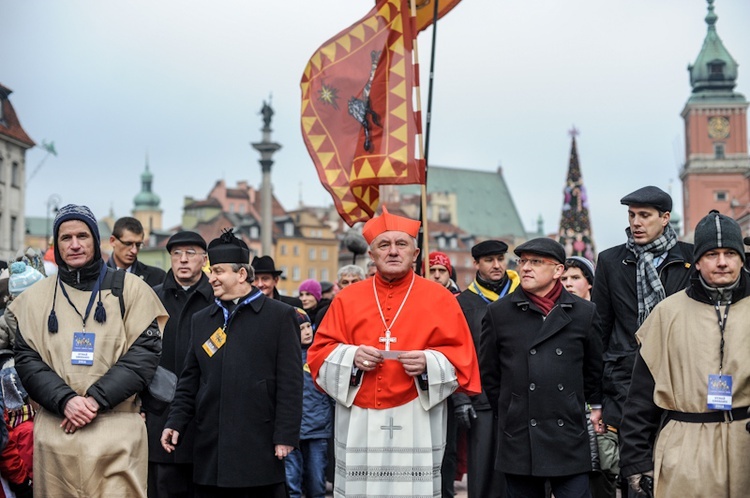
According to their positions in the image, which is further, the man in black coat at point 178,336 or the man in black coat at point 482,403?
the man in black coat at point 482,403

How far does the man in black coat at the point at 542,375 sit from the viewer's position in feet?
22.4

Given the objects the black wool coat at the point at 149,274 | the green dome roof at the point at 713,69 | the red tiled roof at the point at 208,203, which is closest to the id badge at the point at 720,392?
the black wool coat at the point at 149,274

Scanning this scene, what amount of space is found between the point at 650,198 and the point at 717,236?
1539 mm

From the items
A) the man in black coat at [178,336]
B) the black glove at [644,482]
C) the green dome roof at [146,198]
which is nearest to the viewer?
the black glove at [644,482]

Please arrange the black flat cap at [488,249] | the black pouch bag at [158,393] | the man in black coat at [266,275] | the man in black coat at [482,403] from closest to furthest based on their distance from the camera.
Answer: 1. the black pouch bag at [158,393]
2. the man in black coat at [482,403]
3. the black flat cap at [488,249]
4. the man in black coat at [266,275]

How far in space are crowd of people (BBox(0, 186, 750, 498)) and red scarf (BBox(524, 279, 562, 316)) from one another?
0.01 meters

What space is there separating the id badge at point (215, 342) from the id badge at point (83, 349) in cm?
101

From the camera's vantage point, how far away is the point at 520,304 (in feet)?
23.4

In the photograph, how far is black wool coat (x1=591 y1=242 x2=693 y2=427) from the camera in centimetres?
716

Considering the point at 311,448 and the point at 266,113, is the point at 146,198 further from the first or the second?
the point at 311,448

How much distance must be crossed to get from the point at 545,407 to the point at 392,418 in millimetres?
1012

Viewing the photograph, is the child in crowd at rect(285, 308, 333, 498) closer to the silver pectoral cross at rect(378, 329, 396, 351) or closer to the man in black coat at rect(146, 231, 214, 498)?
the man in black coat at rect(146, 231, 214, 498)

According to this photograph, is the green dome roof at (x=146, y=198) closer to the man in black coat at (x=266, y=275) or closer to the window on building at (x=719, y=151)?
the window on building at (x=719, y=151)

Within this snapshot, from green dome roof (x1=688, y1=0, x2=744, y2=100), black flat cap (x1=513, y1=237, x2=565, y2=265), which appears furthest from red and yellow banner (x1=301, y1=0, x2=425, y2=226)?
green dome roof (x1=688, y1=0, x2=744, y2=100)
